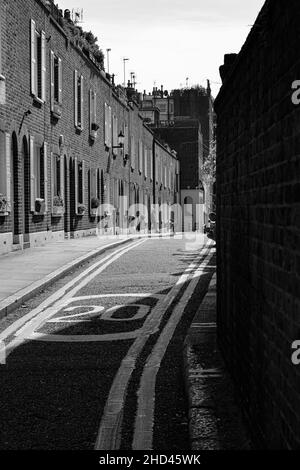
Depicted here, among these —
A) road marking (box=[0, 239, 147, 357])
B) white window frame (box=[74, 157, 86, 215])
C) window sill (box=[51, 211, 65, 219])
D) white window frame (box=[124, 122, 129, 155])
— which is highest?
white window frame (box=[124, 122, 129, 155])

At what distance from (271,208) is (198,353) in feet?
11.6

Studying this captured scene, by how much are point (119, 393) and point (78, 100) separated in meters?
24.6

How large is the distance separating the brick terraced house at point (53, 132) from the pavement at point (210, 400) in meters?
11.9

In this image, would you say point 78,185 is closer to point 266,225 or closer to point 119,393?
point 119,393

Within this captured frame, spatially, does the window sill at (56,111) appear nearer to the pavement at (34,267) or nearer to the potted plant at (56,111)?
the potted plant at (56,111)

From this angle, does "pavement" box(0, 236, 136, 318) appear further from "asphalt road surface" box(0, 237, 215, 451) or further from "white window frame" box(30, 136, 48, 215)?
"white window frame" box(30, 136, 48, 215)

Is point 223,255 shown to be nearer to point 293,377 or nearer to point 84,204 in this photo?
point 293,377

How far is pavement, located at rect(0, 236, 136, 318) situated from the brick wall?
17.9 feet

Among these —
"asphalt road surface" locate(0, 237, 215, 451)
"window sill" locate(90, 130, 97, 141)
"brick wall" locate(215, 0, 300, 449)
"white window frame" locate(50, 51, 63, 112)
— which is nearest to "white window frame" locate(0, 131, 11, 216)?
"asphalt road surface" locate(0, 237, 215, 451)

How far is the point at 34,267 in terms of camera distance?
15.7 m

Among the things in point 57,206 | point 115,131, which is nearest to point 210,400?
point 57,206

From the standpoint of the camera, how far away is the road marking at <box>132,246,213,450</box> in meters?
5.01

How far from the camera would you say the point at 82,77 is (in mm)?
Result: 30188

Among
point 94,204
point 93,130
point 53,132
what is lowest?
point 94,204
